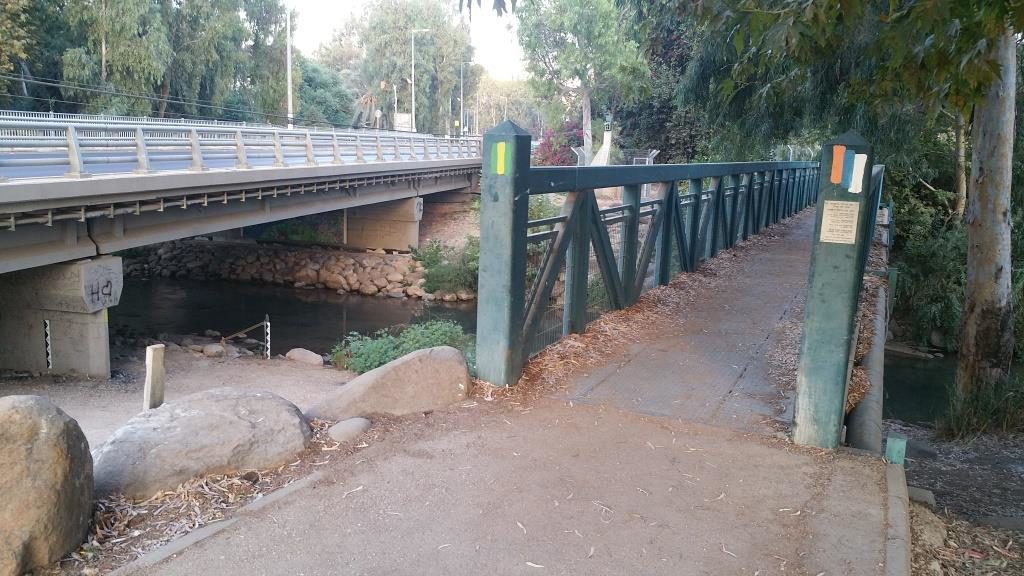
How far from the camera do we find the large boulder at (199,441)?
444cm

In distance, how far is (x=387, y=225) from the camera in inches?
1407

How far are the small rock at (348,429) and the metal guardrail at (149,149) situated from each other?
9.46m

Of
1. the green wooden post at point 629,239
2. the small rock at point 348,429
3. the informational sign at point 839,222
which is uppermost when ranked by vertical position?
the informational sign at point 839,222

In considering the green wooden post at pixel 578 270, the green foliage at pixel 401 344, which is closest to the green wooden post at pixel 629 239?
the green wooden post at pixel 578 270

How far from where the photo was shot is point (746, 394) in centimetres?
638

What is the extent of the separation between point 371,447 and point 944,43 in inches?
186

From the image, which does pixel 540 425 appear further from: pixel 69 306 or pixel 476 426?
pixel 69 306

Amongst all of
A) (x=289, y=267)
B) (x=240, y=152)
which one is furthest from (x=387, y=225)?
(x=240, y=152)

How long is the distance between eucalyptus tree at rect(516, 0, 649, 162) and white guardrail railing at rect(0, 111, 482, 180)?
65.1 feet

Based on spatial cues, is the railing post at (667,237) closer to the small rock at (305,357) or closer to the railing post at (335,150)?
the small rock at (305,357)

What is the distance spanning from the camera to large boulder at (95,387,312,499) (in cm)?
444

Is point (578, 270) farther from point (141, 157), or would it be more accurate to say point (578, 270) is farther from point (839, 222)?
point (141, 157)

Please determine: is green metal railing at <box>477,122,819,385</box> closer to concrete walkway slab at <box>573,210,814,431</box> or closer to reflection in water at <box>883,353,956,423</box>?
concrete walkway slab at <box>573,210,814,431</box>

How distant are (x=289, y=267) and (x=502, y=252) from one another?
2982cm
